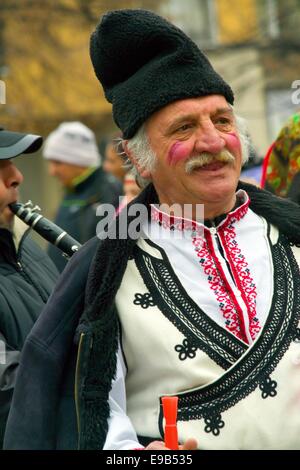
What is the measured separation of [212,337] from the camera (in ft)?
9.01

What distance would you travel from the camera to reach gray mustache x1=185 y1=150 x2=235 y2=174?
9.34 feet

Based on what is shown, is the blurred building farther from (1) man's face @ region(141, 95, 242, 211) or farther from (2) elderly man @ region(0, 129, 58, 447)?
(1) man's face @ region(141, 95, 242, 211)

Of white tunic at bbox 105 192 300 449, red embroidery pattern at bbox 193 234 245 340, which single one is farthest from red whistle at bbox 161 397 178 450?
red embroidery pattern at bbox 193 234 245 340

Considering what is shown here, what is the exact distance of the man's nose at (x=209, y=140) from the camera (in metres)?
2.83

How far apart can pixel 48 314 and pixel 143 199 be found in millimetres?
481

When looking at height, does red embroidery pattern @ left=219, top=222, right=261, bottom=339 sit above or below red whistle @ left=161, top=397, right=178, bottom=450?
above

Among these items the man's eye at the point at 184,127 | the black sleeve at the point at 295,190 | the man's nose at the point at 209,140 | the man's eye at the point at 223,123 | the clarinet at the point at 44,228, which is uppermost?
the man's eye at the point at 223,123

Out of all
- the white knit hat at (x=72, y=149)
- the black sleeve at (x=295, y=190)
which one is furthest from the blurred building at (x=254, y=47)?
the black sleeve at (x=295, y=190)

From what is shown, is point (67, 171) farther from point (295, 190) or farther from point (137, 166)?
point (137, 166)

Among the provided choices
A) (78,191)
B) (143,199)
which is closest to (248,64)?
(78,191)

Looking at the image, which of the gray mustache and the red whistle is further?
the gray mustache

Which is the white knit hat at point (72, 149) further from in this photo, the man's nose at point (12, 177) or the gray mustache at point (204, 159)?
the gray mustache at point (204, 159)

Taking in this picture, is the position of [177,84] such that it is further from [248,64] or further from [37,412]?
[248,64]

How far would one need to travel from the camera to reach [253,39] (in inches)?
602
